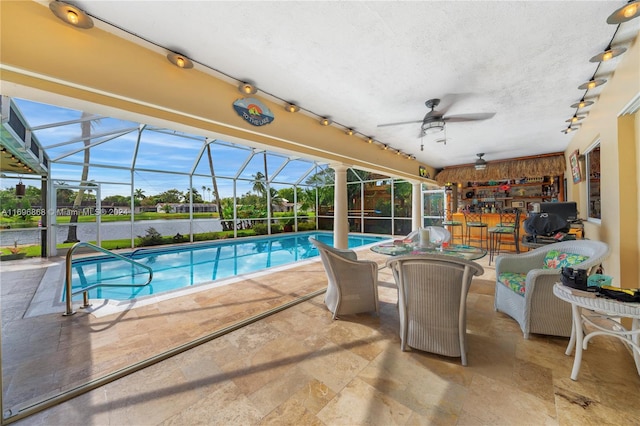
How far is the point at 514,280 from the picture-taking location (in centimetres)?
274

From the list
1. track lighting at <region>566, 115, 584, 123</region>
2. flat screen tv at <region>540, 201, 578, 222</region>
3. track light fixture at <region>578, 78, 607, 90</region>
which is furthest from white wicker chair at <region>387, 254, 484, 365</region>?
track lighting at <region>566, 115, 584, 123</region>

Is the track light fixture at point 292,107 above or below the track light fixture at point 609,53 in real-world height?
above

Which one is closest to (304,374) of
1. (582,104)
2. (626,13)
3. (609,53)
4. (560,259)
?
(560,259)

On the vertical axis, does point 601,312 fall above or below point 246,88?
below

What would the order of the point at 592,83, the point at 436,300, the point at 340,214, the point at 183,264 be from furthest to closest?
the point at 183,264
the point at 340,214
the point at 592,83
the point at 436,300

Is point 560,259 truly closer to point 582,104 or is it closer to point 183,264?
point 582,104

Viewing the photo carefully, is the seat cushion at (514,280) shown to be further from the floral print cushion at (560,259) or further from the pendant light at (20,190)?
the pendant light at (20,190)

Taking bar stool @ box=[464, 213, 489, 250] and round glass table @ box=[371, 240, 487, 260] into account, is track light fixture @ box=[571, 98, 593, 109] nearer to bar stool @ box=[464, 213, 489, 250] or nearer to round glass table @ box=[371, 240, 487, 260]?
round glass table @ box=[371, 240, 487, 260]

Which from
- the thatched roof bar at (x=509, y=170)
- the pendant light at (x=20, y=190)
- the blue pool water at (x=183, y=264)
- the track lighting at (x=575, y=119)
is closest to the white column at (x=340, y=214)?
the blue pool water at (x=183, y=264)

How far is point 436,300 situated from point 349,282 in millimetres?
1075

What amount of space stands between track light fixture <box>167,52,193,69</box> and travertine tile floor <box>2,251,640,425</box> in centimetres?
294

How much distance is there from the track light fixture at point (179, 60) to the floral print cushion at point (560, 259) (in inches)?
179

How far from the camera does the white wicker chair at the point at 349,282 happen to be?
288 centimetres

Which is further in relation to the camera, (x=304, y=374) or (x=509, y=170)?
(x=509, y=170)
